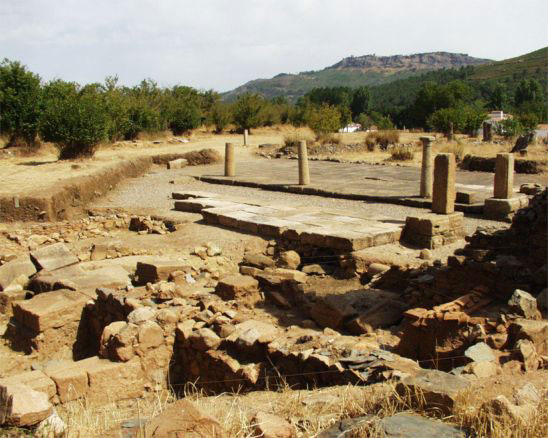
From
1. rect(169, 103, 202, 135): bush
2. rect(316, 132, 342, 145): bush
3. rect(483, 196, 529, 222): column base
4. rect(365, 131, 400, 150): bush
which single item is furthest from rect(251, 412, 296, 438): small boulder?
rect(169, 103, 202, 135): bush

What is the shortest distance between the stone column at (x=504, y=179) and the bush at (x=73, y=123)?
12.6 m

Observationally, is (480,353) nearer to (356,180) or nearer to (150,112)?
(356,180)

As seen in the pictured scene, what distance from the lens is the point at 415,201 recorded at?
1224 centimetres

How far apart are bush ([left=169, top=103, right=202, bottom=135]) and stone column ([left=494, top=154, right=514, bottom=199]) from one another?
24.8m

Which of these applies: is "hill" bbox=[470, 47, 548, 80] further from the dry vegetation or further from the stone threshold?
the dry vegetation

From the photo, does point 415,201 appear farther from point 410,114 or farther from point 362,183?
point 410,114

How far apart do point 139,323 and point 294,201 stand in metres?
7.46

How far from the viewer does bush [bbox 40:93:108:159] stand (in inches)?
717

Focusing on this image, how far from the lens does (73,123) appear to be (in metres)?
18.3

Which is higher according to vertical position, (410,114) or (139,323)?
(410,114)

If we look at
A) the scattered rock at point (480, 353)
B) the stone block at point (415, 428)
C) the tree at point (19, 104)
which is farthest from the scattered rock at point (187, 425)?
the tree at point (19, 104)

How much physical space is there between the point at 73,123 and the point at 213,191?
5.97 meters

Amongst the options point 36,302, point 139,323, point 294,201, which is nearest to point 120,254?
point 36,302

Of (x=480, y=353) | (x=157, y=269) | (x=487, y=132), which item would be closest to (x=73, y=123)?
(x=157, y=269)
